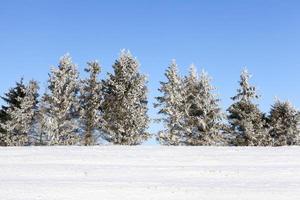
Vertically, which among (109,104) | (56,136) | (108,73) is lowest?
(56,136)

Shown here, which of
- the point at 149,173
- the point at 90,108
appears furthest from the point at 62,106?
the point at 149,173

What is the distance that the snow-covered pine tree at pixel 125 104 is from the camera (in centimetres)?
5862

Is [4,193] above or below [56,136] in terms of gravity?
below

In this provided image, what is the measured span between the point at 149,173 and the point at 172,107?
3565 cm

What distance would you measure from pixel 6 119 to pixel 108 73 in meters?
13.1

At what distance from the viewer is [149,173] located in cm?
2700

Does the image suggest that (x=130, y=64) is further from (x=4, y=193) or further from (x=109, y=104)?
(x=4, y=193)

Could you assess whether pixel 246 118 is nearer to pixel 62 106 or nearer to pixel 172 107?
pixel 172 107

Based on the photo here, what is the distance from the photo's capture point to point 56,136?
5903 cm

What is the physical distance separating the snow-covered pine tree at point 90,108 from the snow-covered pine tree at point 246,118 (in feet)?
50.6

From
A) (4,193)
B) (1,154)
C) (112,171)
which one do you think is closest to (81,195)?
(4,193)

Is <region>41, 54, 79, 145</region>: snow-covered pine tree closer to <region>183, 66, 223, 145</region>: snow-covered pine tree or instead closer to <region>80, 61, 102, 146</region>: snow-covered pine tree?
<region>80, 61, 102, 146</region>: snow-covered pine tree

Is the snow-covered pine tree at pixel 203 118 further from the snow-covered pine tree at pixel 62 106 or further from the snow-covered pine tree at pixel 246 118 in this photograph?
the snow-covered pine tree at pixel 62 106

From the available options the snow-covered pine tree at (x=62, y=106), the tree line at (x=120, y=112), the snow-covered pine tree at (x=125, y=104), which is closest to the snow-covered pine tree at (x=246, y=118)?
the tree line at (x=120, y=112)
